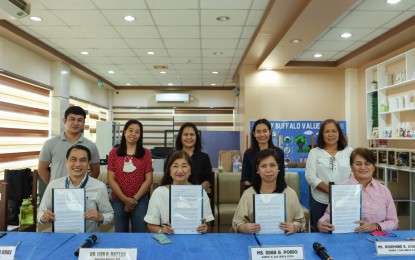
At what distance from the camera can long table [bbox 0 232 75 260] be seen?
1.43 meters

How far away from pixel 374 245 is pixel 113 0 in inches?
140

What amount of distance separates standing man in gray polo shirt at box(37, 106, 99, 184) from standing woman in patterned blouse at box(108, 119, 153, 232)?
0.32 meters

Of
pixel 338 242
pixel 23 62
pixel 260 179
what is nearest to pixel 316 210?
pixel 260 179

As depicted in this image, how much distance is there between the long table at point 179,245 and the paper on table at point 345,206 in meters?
0.46

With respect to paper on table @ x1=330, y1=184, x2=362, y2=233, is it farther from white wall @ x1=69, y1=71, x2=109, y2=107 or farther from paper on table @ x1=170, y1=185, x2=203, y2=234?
white wall @ x1=69, y1=71, x2=109, y2=107

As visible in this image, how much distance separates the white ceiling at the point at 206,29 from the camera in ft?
12.6

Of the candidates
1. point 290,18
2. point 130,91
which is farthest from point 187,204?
point 130,91

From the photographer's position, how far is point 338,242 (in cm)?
158

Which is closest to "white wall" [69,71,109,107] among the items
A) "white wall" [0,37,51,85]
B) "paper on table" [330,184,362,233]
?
"white wall" [0,37,51,85]

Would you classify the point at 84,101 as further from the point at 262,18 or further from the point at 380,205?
the point at 380,205

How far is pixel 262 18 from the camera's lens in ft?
Answer: 14.0

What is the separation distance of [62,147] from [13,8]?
1854mm

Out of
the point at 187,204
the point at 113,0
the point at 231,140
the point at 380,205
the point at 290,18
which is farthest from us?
the point at 231,140

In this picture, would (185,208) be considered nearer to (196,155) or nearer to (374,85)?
(196,155)
